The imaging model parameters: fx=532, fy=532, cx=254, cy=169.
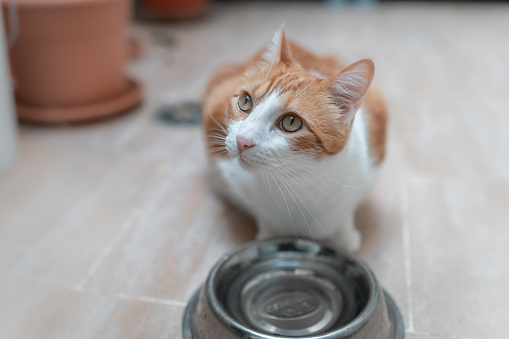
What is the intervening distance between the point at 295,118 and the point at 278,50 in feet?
0.68

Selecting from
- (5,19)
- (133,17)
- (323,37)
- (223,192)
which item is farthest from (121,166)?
(133,17)

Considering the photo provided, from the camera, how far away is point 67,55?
2002mm

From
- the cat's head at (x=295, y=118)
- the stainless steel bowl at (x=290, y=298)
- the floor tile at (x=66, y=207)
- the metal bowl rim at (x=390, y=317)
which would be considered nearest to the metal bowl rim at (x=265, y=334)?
the stainless steel bowl at (x=290, y=298)

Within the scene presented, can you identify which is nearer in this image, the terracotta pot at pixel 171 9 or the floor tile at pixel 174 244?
the floor tile at pixel 174 244

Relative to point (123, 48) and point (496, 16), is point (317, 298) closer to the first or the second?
point (123, 48)

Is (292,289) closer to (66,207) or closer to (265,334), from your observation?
(265,334)

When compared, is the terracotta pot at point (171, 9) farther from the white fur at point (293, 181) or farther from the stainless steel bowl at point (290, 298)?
the stainless steel bowl at point (290, 298)

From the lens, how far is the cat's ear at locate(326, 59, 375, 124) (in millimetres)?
967

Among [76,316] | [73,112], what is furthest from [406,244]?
[73,112]

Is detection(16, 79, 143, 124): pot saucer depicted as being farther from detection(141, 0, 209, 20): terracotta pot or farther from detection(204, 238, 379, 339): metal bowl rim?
detection(141, 0, 209, 20): terracotta pot

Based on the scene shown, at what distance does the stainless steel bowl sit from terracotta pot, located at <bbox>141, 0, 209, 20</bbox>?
2.80 metres

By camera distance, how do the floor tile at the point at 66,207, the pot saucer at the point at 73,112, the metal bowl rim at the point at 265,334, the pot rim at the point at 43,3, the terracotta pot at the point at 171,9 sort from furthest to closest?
1. the terracotta pot at the point at 171,9
2. the pot saucer at the point at 73,112
3. the pot rim at the point at 43,3
4. the floor tile at the point at 66,207
5. the metal bowl rim at the point at 265,334

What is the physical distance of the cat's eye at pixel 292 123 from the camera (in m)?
1.02

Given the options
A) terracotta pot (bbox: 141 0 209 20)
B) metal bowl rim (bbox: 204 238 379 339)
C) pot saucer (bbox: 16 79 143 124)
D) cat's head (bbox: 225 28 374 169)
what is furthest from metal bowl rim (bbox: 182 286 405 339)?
terracotta pot (bbox: 141 0 209 20)
